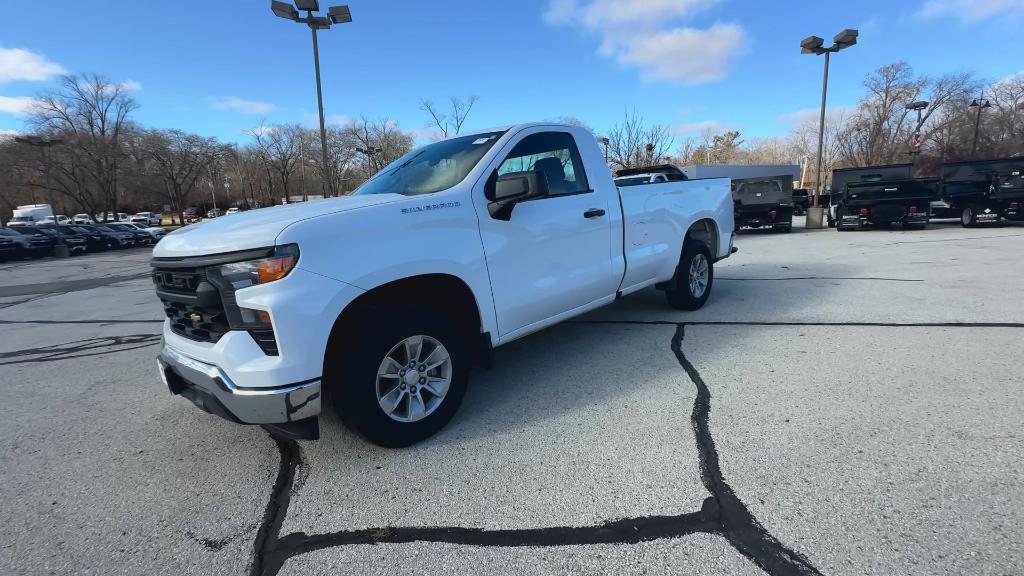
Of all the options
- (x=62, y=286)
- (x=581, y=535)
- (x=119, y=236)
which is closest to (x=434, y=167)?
(x=581, y=535)

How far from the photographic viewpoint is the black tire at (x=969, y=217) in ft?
53.4

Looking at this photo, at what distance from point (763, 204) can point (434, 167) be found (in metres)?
16.5

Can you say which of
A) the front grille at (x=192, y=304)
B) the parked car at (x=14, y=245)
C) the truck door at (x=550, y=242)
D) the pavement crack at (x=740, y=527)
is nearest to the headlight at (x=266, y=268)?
the front grille at (x=192, y=304)

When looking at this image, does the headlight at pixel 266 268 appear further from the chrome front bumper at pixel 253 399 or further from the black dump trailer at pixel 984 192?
the black dump trailer at pixel 984 192

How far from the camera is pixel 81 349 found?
589 centimetres

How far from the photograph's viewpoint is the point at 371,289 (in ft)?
8.89

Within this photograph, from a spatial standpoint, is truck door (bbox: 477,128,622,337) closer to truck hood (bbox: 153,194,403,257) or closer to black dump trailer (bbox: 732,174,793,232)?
truck hood (bbox: 153,194,403,257)

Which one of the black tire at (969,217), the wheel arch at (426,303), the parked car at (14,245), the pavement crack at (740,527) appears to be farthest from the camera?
the parked car at (14,245)

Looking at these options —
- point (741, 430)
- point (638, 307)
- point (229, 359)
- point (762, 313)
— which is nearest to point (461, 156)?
point (229, 359)

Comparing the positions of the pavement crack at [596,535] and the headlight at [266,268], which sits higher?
the headlight at [266,268]

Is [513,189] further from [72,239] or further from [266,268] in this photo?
[72,239]

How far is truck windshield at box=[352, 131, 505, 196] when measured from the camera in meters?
3.47

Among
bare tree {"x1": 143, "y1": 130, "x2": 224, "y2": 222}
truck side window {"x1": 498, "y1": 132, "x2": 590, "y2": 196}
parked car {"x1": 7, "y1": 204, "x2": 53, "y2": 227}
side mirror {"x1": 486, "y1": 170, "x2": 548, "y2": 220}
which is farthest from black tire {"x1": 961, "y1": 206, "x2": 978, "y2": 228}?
parked car {"x1": 7, "y1": 204, "x2": 53, "y2": 227}

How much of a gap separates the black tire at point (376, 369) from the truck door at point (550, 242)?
0.57 metres
